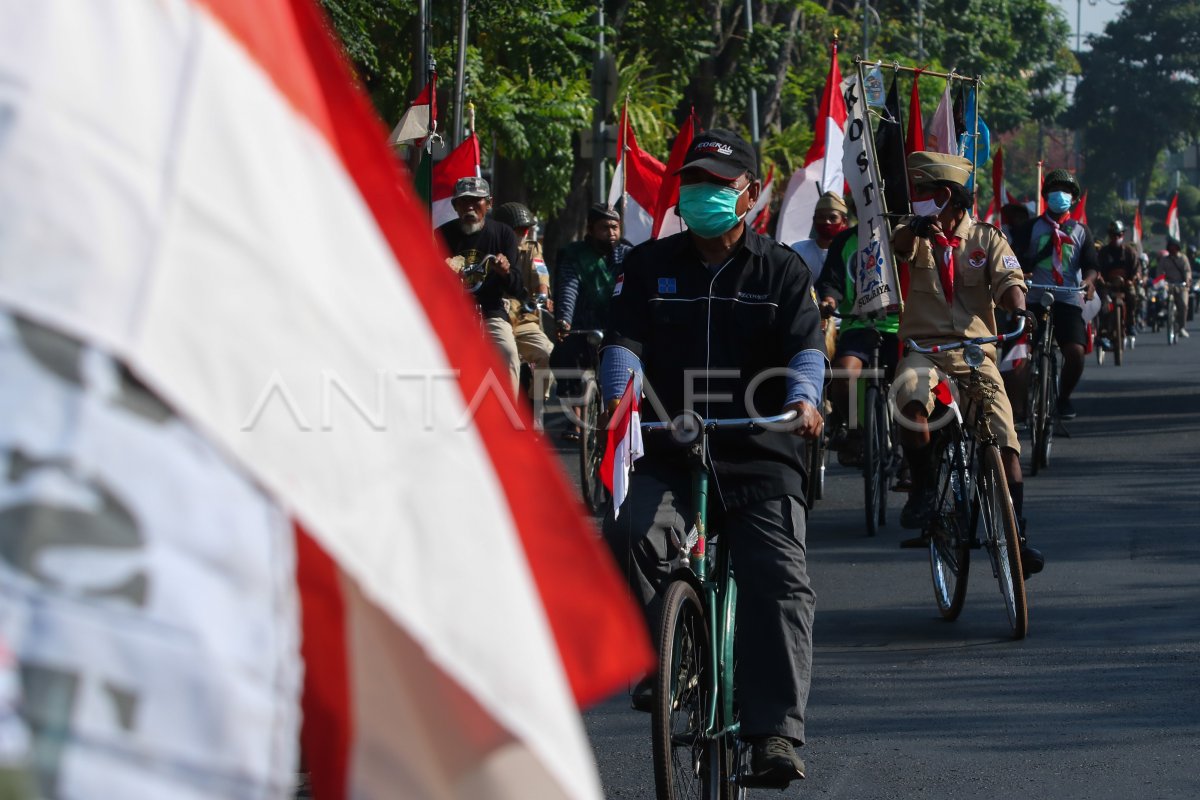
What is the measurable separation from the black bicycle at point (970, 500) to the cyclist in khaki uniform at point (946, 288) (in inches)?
3.1

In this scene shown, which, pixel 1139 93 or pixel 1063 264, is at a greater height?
pixel 1139 93

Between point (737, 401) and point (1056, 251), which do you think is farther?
point (1056, 251)

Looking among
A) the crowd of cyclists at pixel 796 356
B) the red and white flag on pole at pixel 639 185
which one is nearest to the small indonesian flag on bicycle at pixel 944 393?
the crowd of cyclists at pixel 796 356

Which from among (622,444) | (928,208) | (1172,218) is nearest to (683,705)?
(622,444)

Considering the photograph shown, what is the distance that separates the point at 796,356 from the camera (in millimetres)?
4926

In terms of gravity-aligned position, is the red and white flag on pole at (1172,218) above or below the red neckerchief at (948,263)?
above

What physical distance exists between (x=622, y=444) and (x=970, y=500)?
12.1ft

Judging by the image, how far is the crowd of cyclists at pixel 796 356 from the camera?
4828 mm

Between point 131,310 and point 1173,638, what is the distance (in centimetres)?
669

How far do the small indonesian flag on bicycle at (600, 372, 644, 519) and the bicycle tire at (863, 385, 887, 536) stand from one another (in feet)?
19.6

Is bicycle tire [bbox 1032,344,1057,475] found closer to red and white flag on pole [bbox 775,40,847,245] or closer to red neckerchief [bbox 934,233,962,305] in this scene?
red and white flag on pole [bbox 775,40,847,245]

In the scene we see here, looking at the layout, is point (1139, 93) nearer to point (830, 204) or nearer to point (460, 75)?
point (460, 75)

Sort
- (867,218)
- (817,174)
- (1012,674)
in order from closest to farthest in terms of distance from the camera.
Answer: (1012,674) < (867,218) < (817,174)

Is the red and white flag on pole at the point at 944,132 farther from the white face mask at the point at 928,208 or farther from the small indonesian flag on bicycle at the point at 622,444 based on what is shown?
the small indonesian flag on bicycle at the point at 622,444
